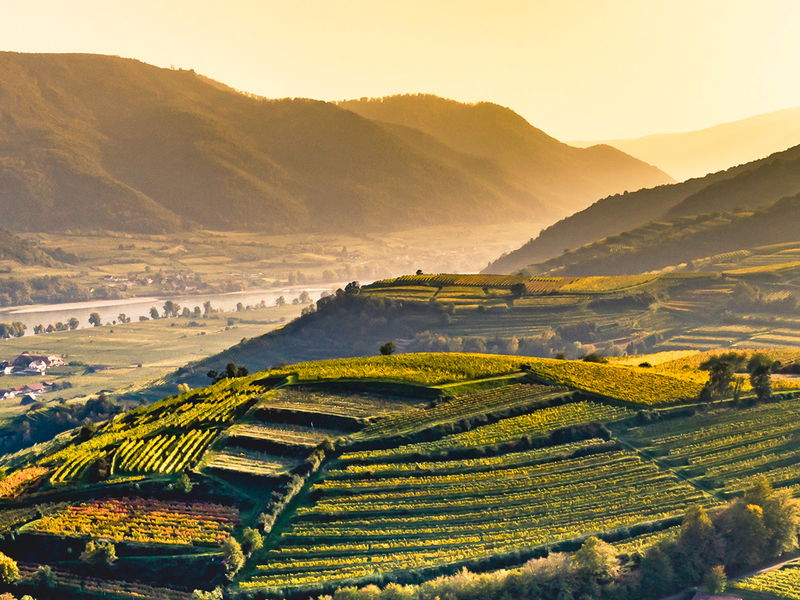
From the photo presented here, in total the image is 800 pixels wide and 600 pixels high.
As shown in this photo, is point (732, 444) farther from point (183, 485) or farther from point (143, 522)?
point (143, 522)

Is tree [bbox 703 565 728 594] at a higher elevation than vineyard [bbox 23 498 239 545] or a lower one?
lower

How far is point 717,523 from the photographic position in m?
72.6

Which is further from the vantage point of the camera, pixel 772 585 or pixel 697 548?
pixel 697 548

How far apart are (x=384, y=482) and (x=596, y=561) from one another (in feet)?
67.2

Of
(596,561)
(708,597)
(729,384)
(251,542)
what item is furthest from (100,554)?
(729,384)

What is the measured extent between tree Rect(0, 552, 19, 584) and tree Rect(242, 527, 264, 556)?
1812 cm

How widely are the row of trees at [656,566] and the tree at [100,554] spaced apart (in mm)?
18733

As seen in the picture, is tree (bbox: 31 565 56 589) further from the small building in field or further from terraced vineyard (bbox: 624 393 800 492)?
terraced vineyard (bbox: 624 393 800 492)

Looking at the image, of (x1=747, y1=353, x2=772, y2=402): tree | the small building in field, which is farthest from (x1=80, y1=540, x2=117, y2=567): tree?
(x1=747, y1=353, x2=772, y2=402): tree

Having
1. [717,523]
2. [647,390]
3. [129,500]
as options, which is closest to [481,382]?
[647,390]

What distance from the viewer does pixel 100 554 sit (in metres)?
72.7

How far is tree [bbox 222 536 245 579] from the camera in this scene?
69.7 meters

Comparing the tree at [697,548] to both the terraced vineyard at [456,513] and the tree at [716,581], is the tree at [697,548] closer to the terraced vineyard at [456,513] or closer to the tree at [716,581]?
the tree at [716,581]

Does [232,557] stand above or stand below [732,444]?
below
